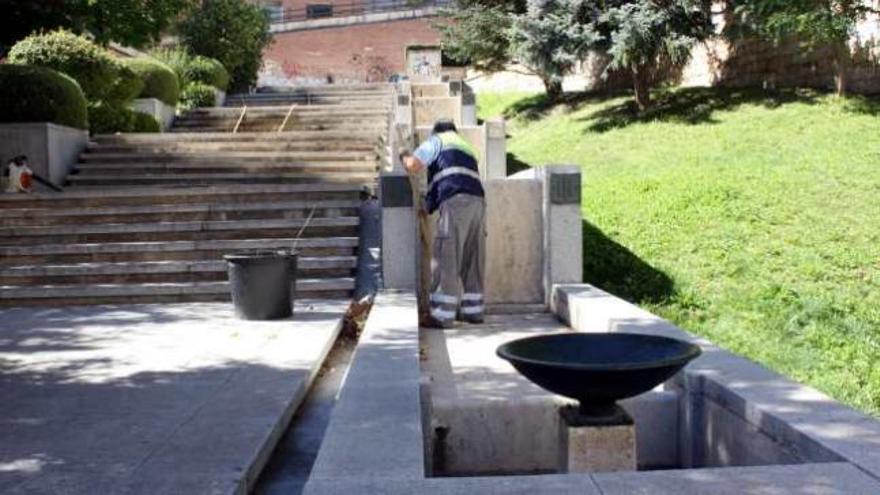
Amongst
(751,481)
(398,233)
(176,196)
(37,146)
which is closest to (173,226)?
(176,196)

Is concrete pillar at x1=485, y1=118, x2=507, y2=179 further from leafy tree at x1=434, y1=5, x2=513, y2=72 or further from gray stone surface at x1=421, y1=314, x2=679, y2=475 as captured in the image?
leafy tree at x1=434, y1=5, x2=513, y2=72

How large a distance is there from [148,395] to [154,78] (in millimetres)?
15172

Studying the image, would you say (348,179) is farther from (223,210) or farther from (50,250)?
(50,250)

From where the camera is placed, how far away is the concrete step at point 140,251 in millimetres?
10016

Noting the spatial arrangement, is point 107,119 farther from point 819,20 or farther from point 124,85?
point 819,20

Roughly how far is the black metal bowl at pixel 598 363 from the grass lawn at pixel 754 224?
3.36 meters

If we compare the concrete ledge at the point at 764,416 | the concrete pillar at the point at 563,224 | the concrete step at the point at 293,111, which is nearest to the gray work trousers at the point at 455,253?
the concrete pillar at the point at 563,224

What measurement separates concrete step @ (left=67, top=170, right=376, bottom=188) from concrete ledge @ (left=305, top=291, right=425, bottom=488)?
7.54 metres

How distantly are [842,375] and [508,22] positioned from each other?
17.6 meters

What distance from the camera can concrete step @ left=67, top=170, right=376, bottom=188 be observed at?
1325 cm

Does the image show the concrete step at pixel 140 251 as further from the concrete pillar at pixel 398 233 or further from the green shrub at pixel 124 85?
the green shrub at pixel 124 85

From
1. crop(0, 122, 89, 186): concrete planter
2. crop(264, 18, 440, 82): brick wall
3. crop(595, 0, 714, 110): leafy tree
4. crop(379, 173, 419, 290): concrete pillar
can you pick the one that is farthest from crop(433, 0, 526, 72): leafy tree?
crop(264, 18, 440, 82): brick wall

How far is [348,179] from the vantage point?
13.4 meters

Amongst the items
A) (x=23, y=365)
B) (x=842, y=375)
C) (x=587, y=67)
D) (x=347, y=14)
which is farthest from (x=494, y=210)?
(x=347, y=14)
